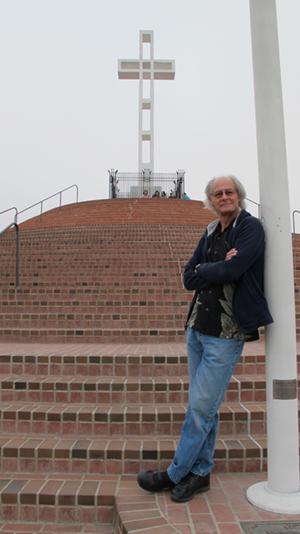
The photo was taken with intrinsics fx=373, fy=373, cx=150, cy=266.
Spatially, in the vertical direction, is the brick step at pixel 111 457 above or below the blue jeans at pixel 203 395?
below

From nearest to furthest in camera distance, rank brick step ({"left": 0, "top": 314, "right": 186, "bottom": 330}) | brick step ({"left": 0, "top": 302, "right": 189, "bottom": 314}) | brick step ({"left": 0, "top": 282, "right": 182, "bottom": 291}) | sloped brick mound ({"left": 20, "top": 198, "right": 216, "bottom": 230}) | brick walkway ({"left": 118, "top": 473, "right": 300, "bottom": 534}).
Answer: brick walkway ({"left": 118, "top": 473, "right": 300, "bottom": 534}), brick step ({"left": 0, "top": 314, "right": 186, "bottom": 330}), brick step ({"left": 0, "top": 302, "right": 189, "bottom": 314}), brick step ({"left": 0, "top": 282, "right": 182, "bottom": 291}), sloped brick mound ({"left": 20, "top": 198, "right": 216, "bottom": 230})

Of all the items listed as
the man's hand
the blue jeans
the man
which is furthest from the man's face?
the blue jeans

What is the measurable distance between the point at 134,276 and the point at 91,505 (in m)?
3.81

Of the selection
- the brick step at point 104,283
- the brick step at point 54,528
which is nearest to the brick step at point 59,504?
the brick step at point 54,528

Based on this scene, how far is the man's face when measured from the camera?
6.15ft

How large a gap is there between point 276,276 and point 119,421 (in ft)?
4.82

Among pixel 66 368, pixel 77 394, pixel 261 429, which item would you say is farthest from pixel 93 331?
pixel 261 429

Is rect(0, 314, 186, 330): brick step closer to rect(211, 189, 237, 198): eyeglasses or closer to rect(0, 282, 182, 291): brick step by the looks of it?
rect(0, 282, 182, 291): brick step

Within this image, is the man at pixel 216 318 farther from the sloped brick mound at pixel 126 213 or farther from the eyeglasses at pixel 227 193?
the sloped brick mound at pixel 126 213

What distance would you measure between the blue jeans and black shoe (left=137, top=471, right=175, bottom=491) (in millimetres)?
54

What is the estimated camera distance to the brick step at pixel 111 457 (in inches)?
89.4

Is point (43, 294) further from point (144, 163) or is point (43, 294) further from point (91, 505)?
point (144, 163)

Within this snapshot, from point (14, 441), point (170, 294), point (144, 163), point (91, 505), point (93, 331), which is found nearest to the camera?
point (91, 505)

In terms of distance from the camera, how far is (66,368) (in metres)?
3.04
